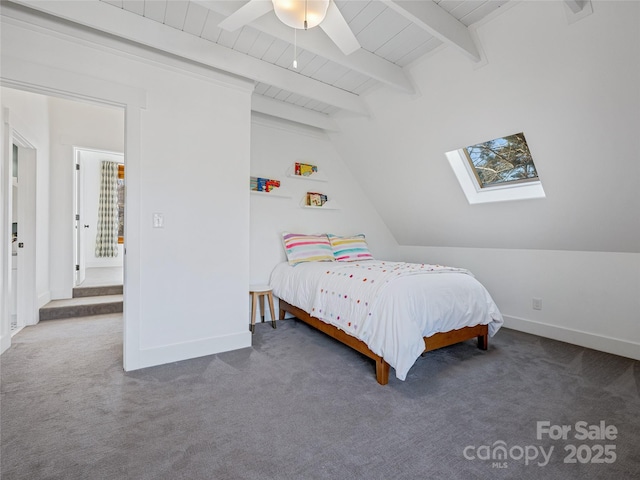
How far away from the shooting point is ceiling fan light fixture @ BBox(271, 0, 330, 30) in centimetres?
152

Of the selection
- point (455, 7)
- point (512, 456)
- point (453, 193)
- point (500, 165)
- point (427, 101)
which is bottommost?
point (512, 456)

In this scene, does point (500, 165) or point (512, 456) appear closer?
point (512, 456)

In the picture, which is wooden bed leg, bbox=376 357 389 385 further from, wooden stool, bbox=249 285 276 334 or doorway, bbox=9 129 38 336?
doorway, bbox=9 129 38 336

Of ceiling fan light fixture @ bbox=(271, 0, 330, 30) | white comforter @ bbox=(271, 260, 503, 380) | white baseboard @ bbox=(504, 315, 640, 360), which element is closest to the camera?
ceiling fan light fixture @ bbox=(271, 0, 330, 30)

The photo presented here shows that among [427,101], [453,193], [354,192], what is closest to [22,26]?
[427,101]

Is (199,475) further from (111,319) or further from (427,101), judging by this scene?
(427,101)

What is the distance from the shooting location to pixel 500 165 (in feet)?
10.5

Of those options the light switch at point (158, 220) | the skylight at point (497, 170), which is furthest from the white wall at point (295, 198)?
the skylight at point (497, 170)

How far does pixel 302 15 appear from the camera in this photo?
1.58 m

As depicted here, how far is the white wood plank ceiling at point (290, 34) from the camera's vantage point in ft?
6.47

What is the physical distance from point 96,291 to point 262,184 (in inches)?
111

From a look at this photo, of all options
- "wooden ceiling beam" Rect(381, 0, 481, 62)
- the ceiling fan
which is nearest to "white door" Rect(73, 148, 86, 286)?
the ceiling fan

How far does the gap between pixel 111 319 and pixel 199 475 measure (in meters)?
2.97

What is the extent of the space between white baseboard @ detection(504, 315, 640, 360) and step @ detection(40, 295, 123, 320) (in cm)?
483
